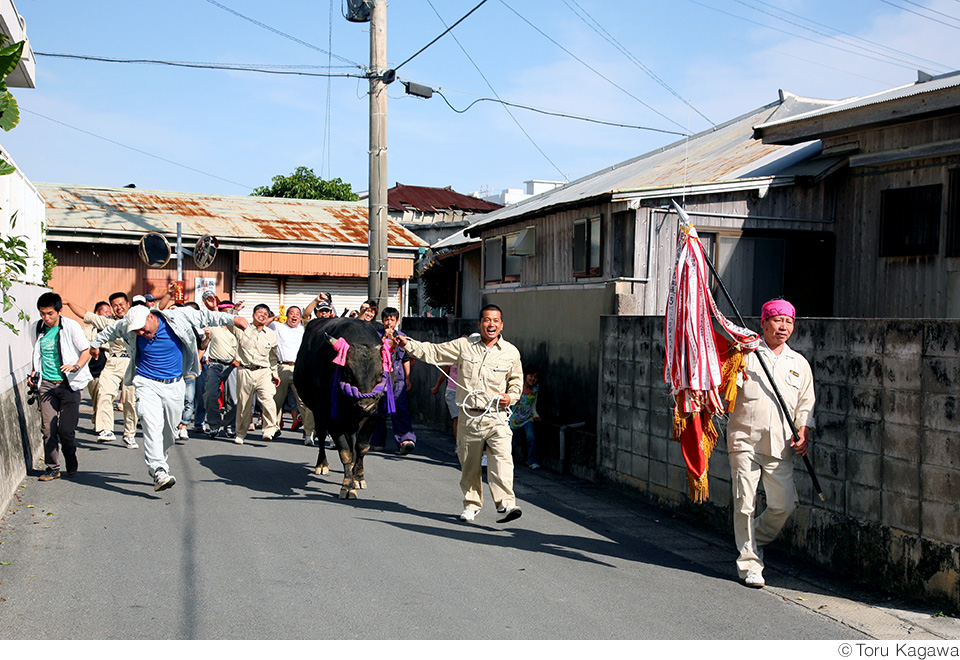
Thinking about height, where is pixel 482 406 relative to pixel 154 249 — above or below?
below

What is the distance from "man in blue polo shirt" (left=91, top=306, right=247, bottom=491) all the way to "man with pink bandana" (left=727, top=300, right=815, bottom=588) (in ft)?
18.9

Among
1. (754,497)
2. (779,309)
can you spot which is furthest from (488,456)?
(779,309)

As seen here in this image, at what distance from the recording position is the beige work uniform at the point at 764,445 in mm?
6441

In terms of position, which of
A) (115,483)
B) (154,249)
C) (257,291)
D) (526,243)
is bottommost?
(115,483)

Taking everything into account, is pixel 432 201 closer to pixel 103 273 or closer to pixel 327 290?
pixel 327 290

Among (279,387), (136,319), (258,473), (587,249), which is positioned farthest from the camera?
(279,387)

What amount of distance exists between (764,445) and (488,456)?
266cm

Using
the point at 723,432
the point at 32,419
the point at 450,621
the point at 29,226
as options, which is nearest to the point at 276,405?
the point at 32,419

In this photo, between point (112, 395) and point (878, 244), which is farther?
point (112, 395)

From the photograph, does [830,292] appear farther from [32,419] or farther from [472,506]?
[32,419]

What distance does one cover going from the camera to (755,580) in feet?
20.8

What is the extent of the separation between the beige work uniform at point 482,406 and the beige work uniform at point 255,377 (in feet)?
18.6

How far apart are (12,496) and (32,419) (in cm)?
249

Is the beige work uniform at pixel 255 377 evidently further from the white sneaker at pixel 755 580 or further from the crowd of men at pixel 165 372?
the white sneaker at pixel 755 580
